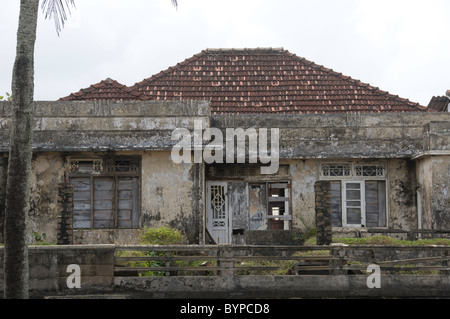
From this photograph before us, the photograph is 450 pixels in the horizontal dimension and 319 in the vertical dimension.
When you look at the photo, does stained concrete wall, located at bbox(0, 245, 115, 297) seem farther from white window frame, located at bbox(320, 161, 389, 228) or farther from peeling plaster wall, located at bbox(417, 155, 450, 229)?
peeling plaster wall, located at bbox(417, 155, 450, 229)

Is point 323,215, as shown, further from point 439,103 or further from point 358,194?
point 439,103

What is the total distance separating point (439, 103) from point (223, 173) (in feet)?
32.6

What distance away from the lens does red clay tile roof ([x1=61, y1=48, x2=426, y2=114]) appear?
18.5m

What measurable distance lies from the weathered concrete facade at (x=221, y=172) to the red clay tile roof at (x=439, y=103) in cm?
533

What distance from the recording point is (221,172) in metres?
16.0

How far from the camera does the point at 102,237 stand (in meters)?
14.8

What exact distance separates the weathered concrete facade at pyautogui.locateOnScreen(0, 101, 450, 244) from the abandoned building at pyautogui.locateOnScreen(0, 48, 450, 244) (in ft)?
0.09

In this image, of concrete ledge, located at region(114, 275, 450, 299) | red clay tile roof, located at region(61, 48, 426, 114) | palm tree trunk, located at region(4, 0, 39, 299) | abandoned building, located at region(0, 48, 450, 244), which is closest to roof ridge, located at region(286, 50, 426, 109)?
red clay tile roof, located at region(61, 48, 426, 114)

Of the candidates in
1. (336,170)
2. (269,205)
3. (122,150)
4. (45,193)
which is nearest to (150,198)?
(122,150)

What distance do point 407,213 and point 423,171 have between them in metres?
1.37

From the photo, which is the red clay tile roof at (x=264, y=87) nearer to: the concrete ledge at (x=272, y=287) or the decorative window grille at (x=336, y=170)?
the decorative window grille at (x=336, y=170)
